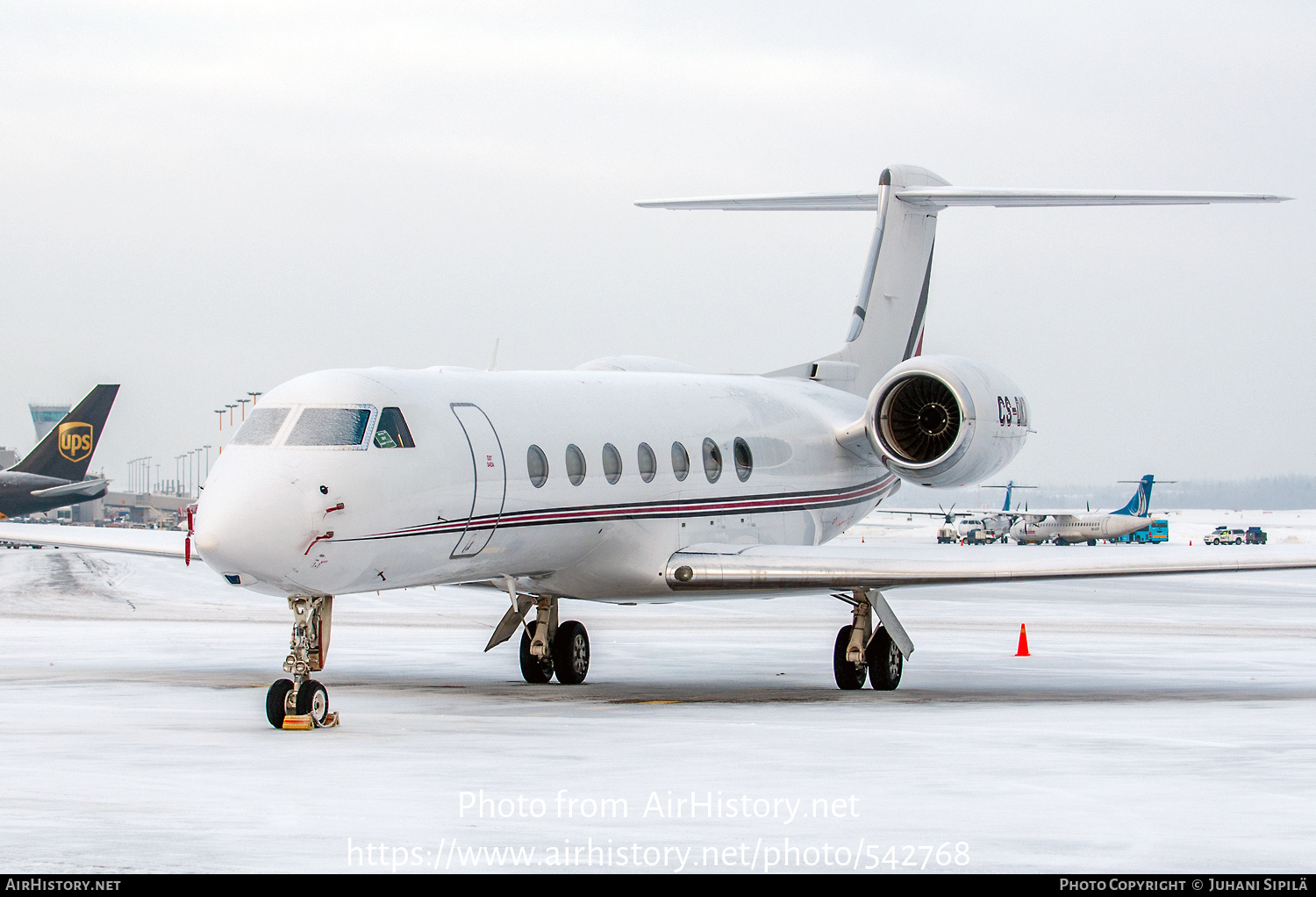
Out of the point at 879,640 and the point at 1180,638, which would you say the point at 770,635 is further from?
the point at 879,640

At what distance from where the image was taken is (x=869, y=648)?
17359 millimetres

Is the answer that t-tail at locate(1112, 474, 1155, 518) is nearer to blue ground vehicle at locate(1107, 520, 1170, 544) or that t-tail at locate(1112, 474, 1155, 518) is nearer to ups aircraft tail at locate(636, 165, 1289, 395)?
blue ground vehicle at locate(1107, 520, 1170, 544)

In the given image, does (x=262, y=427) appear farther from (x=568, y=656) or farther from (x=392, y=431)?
(x=568, y=656)

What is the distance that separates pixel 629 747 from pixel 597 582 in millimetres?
5045

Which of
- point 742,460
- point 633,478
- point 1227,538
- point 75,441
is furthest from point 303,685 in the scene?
point 1227,538

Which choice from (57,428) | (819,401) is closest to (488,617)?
(819,401)

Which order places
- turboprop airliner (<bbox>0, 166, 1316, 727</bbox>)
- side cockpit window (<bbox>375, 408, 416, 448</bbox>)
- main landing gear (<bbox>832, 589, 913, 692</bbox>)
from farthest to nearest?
main landing gear (<bbox>832, 589, 913, 692</bbox>) → side cockpit window (<bbox>375, 408, 416, 448</bbox>) → turboprop airliner (<bbox>0, 166, 1316, 727</bbox>)

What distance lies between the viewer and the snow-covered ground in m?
7.84

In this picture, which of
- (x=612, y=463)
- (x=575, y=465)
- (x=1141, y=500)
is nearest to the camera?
(x=575, y=465)

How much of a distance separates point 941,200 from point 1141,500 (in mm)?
60479

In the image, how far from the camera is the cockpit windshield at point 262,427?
1334cm

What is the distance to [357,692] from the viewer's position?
53.3 ft

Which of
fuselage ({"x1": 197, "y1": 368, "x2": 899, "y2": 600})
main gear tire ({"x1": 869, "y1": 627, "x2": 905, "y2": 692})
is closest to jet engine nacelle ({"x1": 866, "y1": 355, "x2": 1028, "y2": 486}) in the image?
fuselage ({"x1": 197, "y1": 368, "x2": 899, "y2": 600})

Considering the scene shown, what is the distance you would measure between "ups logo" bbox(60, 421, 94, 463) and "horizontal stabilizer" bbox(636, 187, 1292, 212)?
44.7 m
